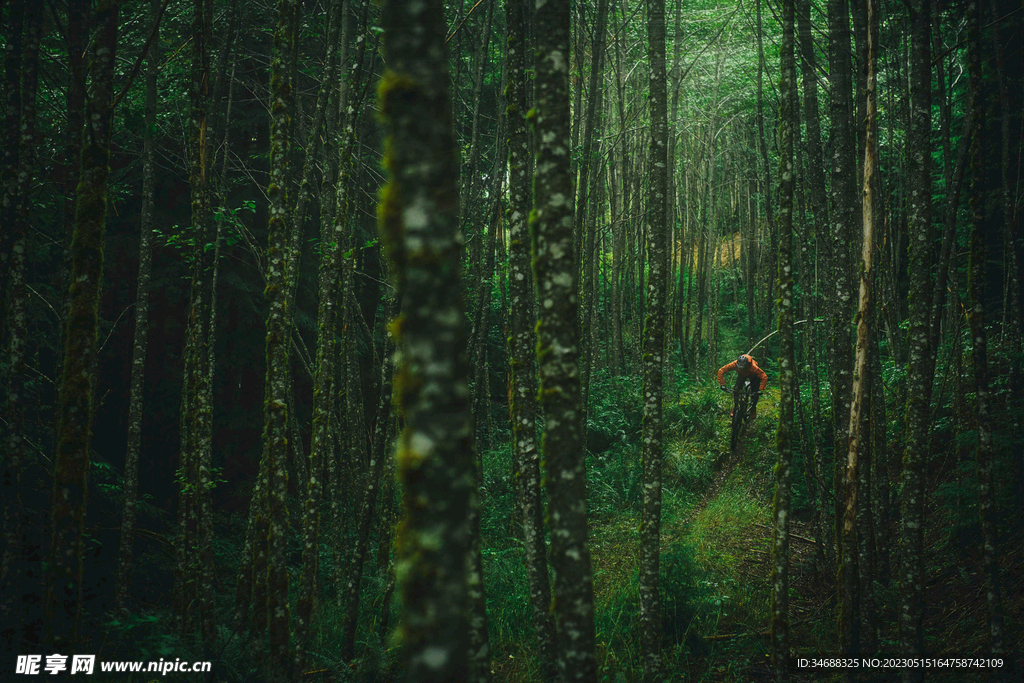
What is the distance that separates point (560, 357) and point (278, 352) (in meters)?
2.27

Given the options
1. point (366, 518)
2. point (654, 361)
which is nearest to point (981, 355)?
point (654, 361)

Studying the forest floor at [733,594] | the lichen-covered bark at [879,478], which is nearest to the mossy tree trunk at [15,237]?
the forest floor at [733,594]

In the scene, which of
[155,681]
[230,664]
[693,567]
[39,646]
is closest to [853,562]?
[693,567]

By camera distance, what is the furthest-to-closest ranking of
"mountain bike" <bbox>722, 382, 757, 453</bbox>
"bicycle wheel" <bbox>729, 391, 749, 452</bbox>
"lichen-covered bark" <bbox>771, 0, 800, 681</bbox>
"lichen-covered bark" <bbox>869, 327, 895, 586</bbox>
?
"bicycle wheel" <bbox>729, 391, 749, 452</bbox> < "mountain bike" <bbox>722, 382, 757, 453</bbox> < "lichen-covered bark" <bbox>869, 327, 895, 586</bbox> < "lichen-covered bark" <bbox>771, 0, 800, 681</bbox>

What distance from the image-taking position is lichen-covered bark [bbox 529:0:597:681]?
2.19m

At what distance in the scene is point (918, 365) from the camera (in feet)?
12.3

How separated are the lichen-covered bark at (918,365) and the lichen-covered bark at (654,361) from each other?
5.20 ft

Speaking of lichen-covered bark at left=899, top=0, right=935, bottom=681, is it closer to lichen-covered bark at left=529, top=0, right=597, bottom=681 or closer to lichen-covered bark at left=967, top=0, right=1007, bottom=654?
lichen-covered bark at left=967, top=0, right=1007, bottom=654

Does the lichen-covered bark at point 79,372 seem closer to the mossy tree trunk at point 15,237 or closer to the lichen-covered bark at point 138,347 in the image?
the mossy tree trunk at point 15,237

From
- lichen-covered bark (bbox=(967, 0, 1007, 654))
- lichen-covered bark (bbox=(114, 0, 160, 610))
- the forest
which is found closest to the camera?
the forest

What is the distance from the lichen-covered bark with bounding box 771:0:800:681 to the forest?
30mm

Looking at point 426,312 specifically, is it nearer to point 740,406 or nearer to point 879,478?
point 879,478

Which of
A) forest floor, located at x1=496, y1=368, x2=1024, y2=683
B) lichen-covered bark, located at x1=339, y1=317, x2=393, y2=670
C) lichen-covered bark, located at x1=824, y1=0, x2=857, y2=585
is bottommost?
forest floor, located at x1=496, y1=368, x2=1024, y2=683

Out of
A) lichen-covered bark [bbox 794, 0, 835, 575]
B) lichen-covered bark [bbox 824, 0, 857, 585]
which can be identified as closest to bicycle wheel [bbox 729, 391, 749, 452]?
lichen-covered bark [bbox 794, 0, 835, 575]
